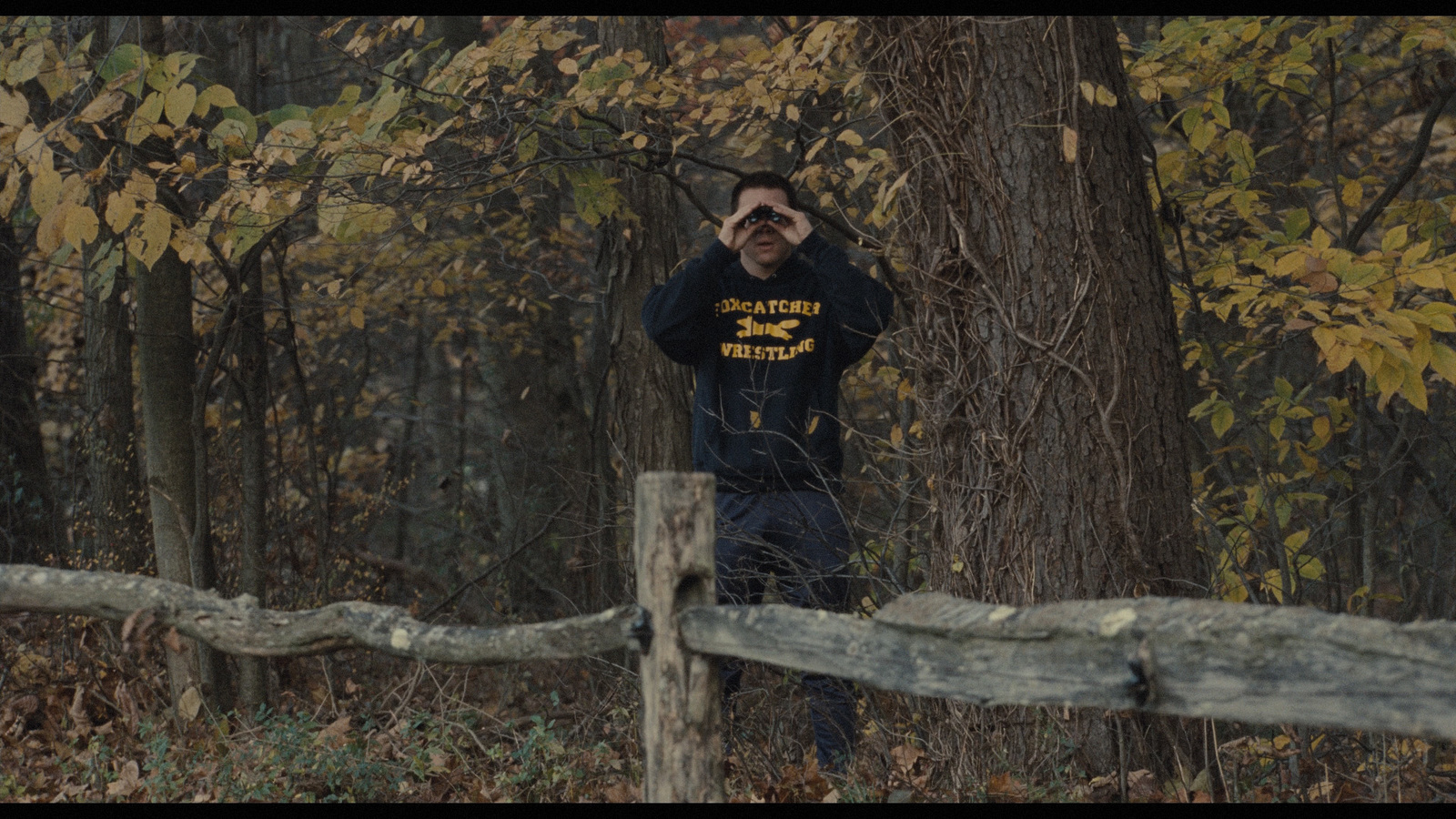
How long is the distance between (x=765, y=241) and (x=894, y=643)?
248 centimetres

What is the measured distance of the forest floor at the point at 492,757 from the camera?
3975 mm

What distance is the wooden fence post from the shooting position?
9.98ft

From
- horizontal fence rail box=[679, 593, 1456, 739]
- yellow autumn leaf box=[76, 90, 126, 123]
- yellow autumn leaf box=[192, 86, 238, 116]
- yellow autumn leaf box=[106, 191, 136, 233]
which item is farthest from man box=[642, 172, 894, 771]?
yellow autumn leaf box=[76, 90, 126, 123]

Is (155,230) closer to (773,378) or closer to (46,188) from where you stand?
(46,188)

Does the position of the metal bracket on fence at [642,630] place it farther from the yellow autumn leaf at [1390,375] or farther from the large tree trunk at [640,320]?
the large tree trunk at [640,320]

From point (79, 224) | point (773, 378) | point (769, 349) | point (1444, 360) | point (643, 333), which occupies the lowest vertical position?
point (1444, 360)

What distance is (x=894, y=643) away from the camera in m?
2.74

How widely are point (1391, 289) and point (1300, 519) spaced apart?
12.9 ft

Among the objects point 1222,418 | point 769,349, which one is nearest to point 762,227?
point 769,349

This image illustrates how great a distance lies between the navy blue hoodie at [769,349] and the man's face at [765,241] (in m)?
0.06

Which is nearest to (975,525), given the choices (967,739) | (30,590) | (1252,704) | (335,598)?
(967,739)

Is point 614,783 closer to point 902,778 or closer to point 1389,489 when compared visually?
point 902,778

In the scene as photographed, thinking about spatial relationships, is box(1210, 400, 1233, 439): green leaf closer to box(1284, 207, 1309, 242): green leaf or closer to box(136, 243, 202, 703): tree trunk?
box(1284, 207, 1309, 242): green leaf

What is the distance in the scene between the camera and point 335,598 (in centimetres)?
773
